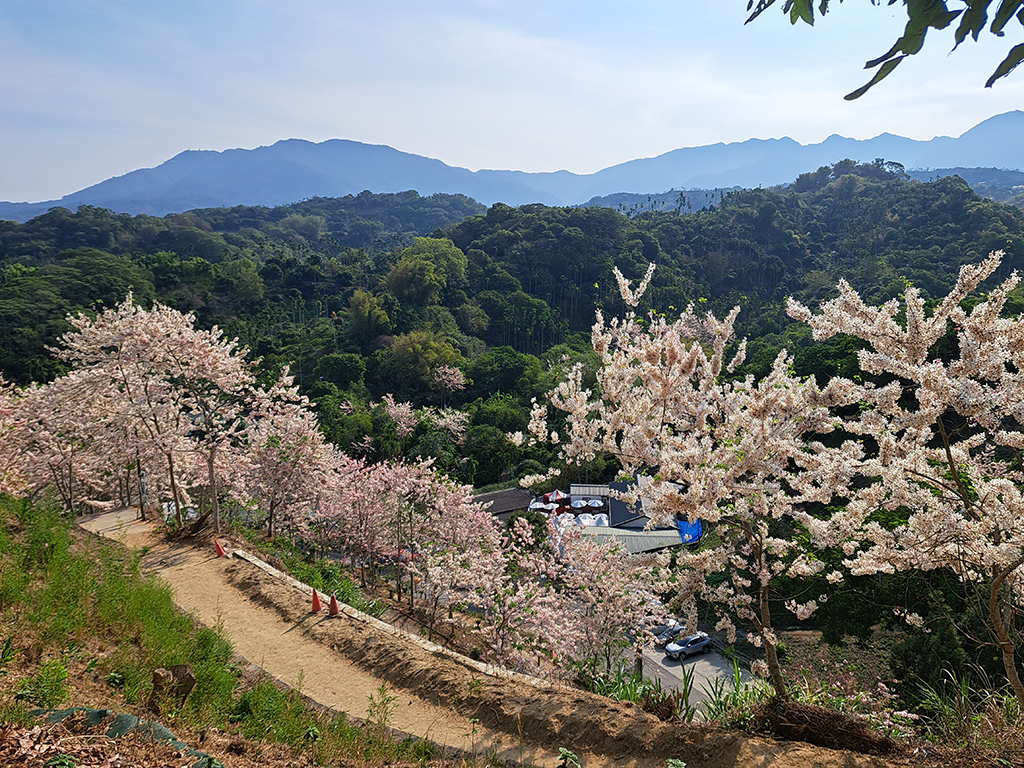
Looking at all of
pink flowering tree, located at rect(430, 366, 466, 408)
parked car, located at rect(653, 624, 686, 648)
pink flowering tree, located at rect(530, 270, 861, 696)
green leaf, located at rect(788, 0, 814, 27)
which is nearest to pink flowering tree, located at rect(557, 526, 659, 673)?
parked car, located at rect(653, 624, 686, 648)

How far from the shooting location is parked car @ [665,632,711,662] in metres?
15.9

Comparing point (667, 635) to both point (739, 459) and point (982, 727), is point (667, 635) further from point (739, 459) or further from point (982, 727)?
point (982, 727)

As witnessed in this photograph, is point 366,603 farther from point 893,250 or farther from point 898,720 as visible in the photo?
point 893,250

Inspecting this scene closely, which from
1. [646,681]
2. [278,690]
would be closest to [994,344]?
[646,681]

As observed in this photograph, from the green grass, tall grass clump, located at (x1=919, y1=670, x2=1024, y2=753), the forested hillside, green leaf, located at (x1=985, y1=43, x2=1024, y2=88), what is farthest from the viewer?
the forested hillside

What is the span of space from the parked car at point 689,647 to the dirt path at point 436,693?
11639 mm

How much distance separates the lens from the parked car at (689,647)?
15.9m

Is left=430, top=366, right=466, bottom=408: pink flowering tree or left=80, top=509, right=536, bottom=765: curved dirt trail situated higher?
left=80, top=509, right=536, bottom=765: curved dirt trail

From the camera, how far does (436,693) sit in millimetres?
5582

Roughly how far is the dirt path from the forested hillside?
22735 mm

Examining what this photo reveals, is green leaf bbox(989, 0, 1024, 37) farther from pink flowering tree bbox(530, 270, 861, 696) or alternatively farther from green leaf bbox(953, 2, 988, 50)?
pink flowering tree bbox(530, 270, 861, 696)

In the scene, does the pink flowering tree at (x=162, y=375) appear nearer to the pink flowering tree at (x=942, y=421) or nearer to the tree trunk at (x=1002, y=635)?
the pink flowering tree at (x=942, y=421)

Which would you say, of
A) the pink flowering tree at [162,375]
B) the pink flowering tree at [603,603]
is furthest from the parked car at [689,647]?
the pink flowering tree at [162,375]

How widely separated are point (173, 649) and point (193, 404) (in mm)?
6388
